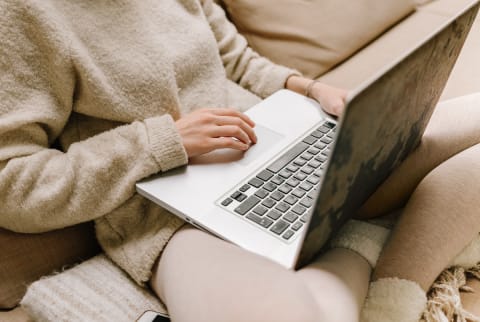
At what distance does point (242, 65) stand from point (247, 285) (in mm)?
621

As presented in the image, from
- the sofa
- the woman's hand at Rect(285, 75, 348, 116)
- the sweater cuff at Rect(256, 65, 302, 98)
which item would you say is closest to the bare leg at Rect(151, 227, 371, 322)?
the woman's hand at Rect(285, 75, 348, 116)

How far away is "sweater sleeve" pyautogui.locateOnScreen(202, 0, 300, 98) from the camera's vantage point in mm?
1038

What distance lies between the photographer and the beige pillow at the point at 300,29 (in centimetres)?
121

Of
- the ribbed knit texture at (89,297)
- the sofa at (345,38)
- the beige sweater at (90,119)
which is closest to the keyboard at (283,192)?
the beige sweater at (90,119)

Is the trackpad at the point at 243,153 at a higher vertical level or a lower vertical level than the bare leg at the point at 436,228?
higher

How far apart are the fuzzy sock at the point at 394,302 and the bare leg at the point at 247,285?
0.08 feet

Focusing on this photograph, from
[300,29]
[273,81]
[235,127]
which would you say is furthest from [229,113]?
[300,29]

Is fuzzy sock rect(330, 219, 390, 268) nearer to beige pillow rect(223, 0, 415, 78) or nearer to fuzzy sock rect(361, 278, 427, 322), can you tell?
fuzzy sock rect(361, 278, 427, 322)

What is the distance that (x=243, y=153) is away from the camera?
2.60 feet

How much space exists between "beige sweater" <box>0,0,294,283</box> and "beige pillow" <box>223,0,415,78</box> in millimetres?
402

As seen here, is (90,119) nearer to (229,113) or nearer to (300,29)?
(229,113)

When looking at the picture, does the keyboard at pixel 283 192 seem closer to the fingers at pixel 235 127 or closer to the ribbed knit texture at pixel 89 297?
the fingers at pixel 235 127

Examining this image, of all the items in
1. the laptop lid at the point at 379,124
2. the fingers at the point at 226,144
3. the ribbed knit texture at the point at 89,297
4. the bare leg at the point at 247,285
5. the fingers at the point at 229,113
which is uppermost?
the laptop lid at the point at 379,124

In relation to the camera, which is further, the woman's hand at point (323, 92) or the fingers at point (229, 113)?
the woman's hand at point (323, 92)
